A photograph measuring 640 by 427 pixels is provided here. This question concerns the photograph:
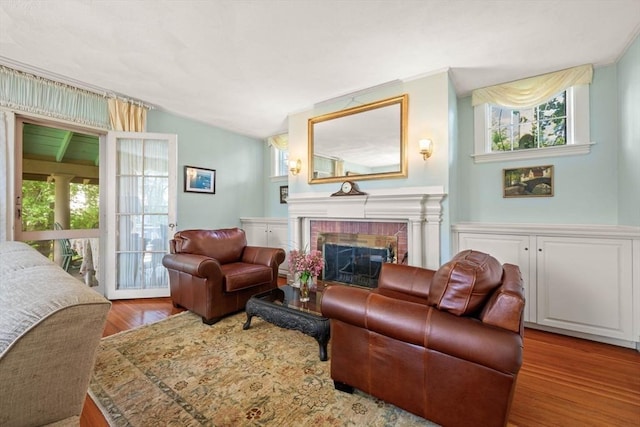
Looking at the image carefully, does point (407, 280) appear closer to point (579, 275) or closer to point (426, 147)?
point (426, 147)

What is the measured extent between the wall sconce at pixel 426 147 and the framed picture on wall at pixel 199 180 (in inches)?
128

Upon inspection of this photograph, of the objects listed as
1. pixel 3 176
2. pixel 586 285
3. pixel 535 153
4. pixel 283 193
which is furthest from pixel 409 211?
pixel 3 176

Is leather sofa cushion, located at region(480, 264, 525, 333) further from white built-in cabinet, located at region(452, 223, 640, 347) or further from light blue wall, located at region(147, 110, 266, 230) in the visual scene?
light blue wall, located at region(147, 110, 266, 230)

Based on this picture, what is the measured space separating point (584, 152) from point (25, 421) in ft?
13.1

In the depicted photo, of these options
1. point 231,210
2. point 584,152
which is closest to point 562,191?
point 584,152

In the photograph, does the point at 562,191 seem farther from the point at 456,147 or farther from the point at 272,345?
the point at 272,345

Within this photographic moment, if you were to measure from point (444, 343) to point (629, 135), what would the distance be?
8.63ft

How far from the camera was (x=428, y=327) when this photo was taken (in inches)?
50.0

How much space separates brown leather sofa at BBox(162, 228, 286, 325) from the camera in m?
2.61

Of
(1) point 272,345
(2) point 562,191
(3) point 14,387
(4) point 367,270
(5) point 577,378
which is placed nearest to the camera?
(3) point 14,387

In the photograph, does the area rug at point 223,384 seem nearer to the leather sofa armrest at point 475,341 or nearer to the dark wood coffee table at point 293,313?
the dark wood coffee table at point 293,313

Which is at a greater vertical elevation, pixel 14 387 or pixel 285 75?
pixel 285 75

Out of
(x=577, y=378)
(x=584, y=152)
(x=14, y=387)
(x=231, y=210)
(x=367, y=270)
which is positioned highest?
(x=584, y=152)

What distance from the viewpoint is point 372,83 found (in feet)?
9.98
